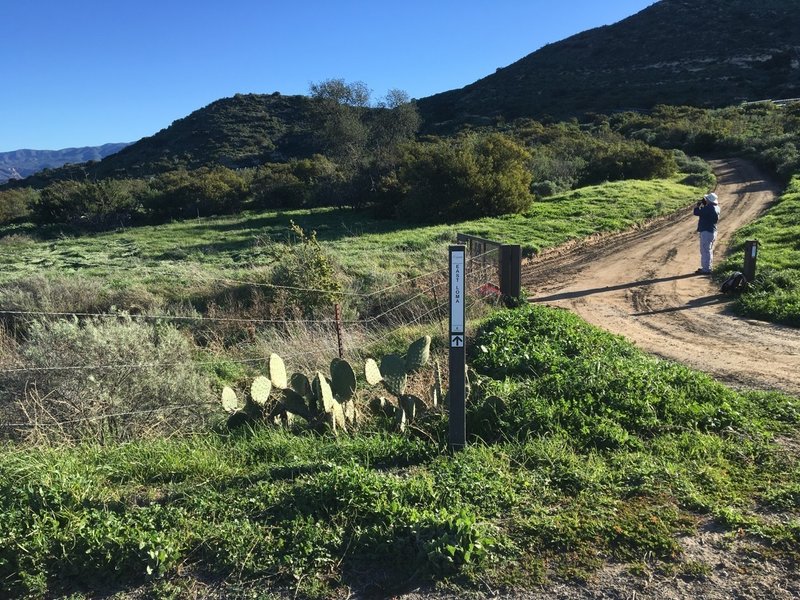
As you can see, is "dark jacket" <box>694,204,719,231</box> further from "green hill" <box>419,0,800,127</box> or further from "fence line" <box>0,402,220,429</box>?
"green hill" <box>419,0,800,127</box>

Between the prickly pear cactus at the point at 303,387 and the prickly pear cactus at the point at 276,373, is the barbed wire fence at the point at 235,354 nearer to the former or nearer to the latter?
the prickly pear cactus at the point at 276,373

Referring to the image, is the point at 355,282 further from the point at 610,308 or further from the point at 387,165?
the point at 387,165

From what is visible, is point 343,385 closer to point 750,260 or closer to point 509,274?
point 509,274

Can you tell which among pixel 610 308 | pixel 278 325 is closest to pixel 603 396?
pixel 610 308

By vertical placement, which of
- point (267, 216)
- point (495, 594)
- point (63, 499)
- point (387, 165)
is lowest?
point (495, 594)

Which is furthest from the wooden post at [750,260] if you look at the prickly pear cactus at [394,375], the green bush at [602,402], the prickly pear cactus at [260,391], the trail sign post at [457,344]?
the prickly pear cactus at [260,391]

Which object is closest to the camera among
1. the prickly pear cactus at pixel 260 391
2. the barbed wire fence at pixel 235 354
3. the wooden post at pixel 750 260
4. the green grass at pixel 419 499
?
the green grass at pixel 419 499

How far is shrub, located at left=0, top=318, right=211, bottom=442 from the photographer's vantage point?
5375mm

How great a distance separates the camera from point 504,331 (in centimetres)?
716

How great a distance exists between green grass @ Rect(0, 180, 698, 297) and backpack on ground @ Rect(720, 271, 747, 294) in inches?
198

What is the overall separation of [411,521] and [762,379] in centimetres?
454

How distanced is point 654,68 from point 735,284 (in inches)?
2602

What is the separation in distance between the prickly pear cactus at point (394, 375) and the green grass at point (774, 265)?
5982 millimetres

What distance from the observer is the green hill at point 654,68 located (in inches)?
2255
